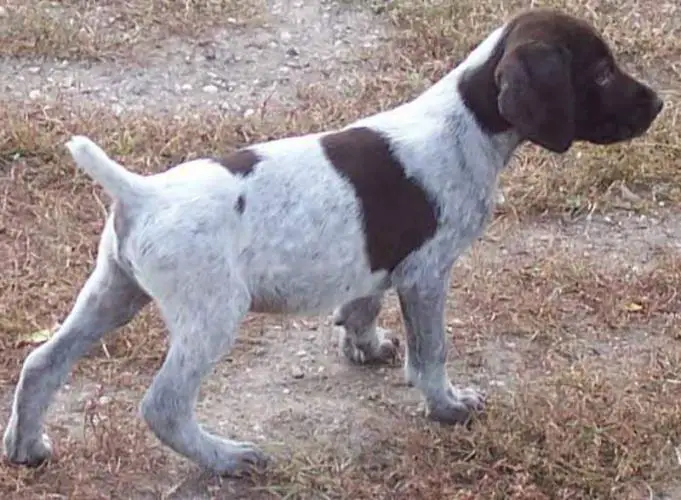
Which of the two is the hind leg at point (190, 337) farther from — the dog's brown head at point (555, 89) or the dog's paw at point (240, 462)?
the dog's brown head at point (555, 89)

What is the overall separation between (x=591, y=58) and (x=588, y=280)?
1230mm

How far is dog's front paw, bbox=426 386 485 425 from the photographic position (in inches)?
181

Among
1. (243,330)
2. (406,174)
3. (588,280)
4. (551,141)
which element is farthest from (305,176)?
(588,280)

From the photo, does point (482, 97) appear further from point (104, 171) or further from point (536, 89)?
point (104, 171)

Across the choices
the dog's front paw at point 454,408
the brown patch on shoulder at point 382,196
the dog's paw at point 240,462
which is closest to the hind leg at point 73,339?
the dog's paw at point 240,462

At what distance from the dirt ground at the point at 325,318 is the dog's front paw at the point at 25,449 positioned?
0.03 m

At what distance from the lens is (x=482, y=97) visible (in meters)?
4.36

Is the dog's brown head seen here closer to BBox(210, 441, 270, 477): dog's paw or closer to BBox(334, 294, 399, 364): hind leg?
BBox(334, 294, 399, 364): hind leg

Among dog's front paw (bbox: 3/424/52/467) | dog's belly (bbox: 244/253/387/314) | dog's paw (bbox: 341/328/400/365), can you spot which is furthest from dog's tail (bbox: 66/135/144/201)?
dog's paw (bbox: 341/328/400/365)

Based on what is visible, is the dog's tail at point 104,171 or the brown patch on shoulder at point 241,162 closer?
the dog's tail at point 104,171

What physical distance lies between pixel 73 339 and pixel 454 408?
1073mm

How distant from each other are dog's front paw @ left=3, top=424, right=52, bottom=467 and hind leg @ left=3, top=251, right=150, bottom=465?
12 millimetres

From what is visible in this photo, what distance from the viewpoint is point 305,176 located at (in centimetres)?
421

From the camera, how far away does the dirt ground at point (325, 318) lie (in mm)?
4402
